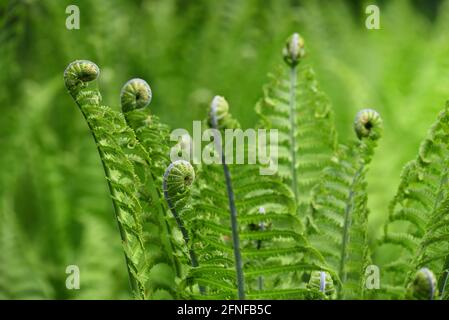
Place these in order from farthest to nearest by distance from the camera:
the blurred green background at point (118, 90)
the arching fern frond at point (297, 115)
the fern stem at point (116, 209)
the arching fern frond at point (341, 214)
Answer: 1. the blurred green background at point (118, 90)
2. the arching fern frond at point (297, 115)
3. the arching fern frond at point (341, 214)
4. the fern stem at point (116, 209)

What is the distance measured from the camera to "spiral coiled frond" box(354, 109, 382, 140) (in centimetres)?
89

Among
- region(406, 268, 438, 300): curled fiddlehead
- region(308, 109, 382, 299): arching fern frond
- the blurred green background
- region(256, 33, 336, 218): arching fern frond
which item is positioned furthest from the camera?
the blurred green background

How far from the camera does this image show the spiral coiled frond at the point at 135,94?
0.83m

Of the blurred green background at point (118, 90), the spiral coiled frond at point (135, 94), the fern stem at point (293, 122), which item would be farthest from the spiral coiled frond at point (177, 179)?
the blurred green background at point (118, 90)

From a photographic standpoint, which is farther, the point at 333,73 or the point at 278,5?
the point at 278,5

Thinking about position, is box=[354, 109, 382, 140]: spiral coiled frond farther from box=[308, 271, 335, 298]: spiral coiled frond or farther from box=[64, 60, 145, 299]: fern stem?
box=[64, 60, 145, 299]: fern stem

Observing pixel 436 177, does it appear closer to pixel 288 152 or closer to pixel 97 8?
pixel 288 152

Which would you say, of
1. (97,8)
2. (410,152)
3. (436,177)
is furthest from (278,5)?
(436,177)

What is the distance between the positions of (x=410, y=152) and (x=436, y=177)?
107cm

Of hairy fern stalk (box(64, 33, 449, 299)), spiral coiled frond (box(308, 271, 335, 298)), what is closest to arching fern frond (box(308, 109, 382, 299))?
hairy fern stalk (box(64, 33, 449, 299))

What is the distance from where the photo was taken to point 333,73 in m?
2.37

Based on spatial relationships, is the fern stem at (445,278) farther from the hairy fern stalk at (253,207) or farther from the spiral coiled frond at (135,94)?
the spiral coiled frond at (135,94)

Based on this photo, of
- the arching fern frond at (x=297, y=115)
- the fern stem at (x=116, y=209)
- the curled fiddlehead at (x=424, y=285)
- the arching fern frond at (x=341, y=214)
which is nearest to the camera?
the curled fiddlehead at (x=424, y=285)

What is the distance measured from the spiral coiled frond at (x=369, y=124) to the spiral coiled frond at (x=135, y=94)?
250mm
